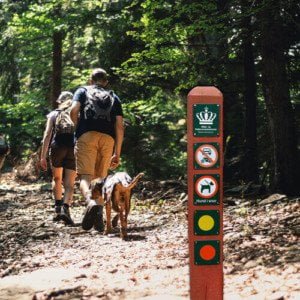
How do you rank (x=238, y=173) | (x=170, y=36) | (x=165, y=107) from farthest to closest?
(x=165, y=107) → (x=238, y=173) → (x=170, y=36)

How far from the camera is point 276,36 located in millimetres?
9305

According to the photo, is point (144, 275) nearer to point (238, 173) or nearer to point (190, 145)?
point (190, 145)

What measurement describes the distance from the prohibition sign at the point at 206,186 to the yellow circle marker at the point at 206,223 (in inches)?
5.8

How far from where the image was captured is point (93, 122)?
766 centimetres

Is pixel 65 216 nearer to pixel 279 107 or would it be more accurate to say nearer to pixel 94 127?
pixel 94 127

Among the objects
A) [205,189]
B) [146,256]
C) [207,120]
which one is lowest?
[146,256]

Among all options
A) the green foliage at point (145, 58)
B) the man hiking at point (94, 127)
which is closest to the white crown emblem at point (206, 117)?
the man hiking at point (94, 127)

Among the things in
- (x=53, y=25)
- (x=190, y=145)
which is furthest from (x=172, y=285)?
(x=53, y=25)

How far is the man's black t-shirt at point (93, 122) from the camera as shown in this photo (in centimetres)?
765

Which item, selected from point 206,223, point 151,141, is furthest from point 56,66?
point 206,223

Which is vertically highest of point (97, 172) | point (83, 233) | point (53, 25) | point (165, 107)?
point (53, 25)

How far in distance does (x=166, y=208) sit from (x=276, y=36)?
12.5ft

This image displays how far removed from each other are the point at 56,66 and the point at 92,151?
33.6ft

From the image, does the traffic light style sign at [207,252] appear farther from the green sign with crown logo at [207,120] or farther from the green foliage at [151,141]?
the green foliage at [151,141]
